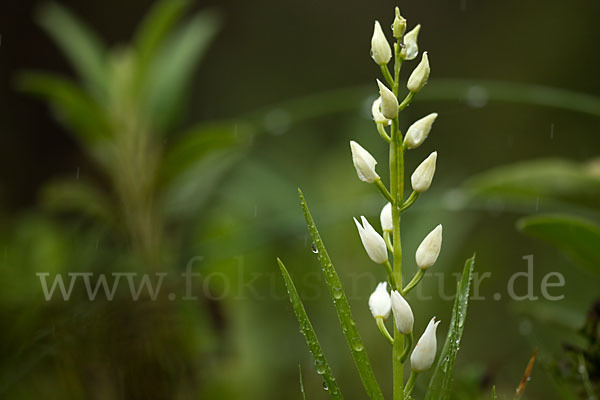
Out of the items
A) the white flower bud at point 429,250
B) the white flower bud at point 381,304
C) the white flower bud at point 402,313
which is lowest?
the white flower bud at point 402,313

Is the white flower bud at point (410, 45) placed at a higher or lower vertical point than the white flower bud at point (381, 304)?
higher

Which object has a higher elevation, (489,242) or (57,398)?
(489,242)

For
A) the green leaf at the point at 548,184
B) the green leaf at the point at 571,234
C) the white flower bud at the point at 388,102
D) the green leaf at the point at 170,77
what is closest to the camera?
the white flower bud at the point at 388,102

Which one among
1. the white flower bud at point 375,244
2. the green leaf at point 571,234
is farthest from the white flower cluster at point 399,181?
the green leaf at point 571,234

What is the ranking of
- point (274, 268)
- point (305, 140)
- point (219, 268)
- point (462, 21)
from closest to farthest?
1. point (219, 268)
2. point (274, 268)
3. point (305, 140)
4. point (462, 21)

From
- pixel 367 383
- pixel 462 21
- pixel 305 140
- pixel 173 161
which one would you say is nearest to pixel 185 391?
pixel 173 161

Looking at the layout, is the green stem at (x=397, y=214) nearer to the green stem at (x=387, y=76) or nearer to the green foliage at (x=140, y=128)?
the green stem at (x=387, y=76)

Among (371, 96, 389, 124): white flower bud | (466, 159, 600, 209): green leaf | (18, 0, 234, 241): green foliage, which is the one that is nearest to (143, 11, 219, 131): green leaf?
(18, 0, 234, 241): green foliage

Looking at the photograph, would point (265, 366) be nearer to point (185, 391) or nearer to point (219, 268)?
point (219, 268)
